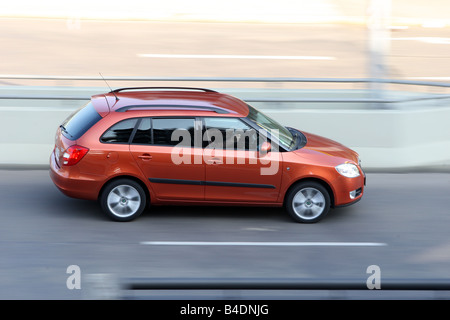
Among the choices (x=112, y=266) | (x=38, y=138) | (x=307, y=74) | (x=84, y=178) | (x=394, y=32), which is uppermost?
(x=394, y=32)

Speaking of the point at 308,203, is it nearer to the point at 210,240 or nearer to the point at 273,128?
the point at 273,128

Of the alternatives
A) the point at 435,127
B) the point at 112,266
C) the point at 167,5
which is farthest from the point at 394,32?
the point at 112,266

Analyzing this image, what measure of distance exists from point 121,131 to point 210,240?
5.72ft

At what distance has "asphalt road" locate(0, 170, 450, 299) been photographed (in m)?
6.67

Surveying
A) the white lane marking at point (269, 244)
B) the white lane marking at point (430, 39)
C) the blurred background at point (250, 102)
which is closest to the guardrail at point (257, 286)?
the blurred background at point (250, 102)

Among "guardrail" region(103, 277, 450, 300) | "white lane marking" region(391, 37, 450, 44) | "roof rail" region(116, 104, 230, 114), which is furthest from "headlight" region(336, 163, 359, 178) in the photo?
"white lane marking" region(391, 37, 450, 44)

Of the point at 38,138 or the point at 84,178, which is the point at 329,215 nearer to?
the point at 84,178

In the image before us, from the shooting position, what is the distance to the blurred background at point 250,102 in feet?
23.2

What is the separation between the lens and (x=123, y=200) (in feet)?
26.8

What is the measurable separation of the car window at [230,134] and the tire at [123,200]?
1.06 metres

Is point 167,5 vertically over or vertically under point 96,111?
over

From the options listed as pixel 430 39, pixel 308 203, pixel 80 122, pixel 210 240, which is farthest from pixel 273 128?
pixel 430 39
